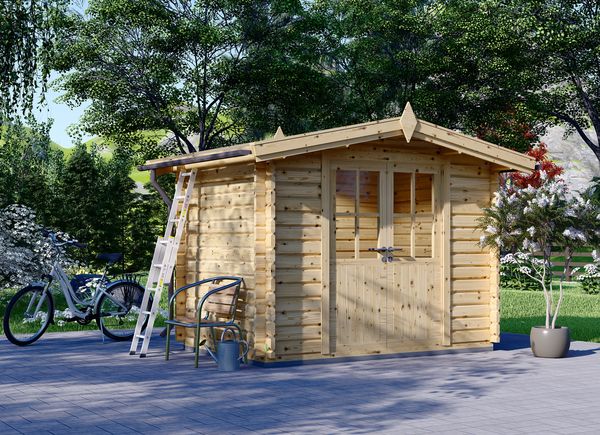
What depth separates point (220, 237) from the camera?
448 inches

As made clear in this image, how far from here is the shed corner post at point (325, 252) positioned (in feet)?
35.3

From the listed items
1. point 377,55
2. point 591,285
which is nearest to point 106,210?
point 377,55

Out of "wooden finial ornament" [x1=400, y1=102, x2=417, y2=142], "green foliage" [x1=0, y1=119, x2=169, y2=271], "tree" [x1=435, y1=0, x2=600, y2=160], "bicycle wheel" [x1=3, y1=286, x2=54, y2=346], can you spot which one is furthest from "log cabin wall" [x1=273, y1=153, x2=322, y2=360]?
"green foliage" [x1=0, y1=119, x2=169, y2=271]

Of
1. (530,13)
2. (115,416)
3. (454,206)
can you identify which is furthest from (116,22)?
(115,416)

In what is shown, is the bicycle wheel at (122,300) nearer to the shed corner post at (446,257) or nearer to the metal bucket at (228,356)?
the metal bucket at (228,356)

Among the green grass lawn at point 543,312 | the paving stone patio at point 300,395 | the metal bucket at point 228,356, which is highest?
the green grass lawn at point 543,312

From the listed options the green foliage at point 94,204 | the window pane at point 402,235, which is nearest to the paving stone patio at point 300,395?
the window pane at point 402,235

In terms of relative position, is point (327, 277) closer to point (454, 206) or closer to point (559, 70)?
point (454, 206)

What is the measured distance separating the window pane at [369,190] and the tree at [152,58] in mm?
14609

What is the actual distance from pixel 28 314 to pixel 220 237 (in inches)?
120

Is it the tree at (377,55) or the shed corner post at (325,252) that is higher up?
the tree at (377,55)

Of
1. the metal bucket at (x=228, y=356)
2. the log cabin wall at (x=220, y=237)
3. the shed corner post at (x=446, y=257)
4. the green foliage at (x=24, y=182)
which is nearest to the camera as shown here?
the metal bucket at (x=228, y=356)

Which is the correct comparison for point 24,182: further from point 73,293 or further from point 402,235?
point 402,235

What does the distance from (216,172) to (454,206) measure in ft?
10.3
